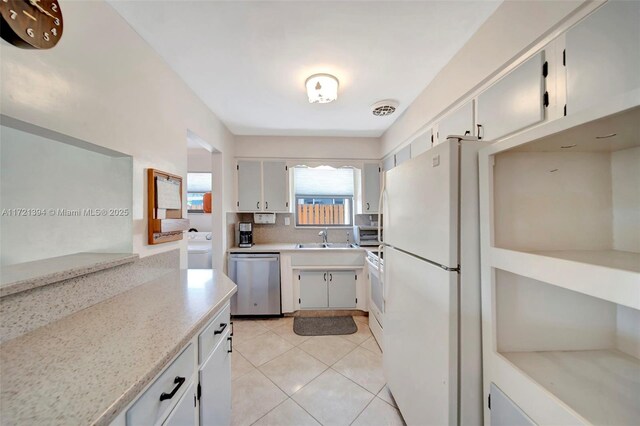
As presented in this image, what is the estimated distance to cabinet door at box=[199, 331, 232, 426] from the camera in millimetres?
988

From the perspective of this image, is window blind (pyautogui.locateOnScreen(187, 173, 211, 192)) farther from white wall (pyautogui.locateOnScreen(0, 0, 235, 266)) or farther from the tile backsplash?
white wall (pyautogui.locateOnScreen(0, 0, 235, 266))

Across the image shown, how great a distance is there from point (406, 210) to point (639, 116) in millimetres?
860

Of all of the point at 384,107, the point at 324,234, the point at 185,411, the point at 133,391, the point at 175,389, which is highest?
the point at 384,107

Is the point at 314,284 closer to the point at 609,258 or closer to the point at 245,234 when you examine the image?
the point at 245,234

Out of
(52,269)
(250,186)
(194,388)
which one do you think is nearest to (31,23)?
(52,269)

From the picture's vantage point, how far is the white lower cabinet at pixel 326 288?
290 cm

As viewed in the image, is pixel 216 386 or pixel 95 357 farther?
pixel 216 386

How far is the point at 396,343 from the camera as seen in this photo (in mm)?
1470

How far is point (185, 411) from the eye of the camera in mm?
844

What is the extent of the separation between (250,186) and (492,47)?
278 cm

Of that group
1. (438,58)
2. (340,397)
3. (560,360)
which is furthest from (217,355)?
(438,58)

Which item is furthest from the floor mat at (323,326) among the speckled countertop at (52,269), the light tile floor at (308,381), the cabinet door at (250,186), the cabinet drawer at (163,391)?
the speckled countertop at (52,269)

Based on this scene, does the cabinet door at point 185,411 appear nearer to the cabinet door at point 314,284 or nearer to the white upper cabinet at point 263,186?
the cabinet door at point 314,284

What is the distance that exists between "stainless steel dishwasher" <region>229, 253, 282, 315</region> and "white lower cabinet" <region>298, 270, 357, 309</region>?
35 centimetres
